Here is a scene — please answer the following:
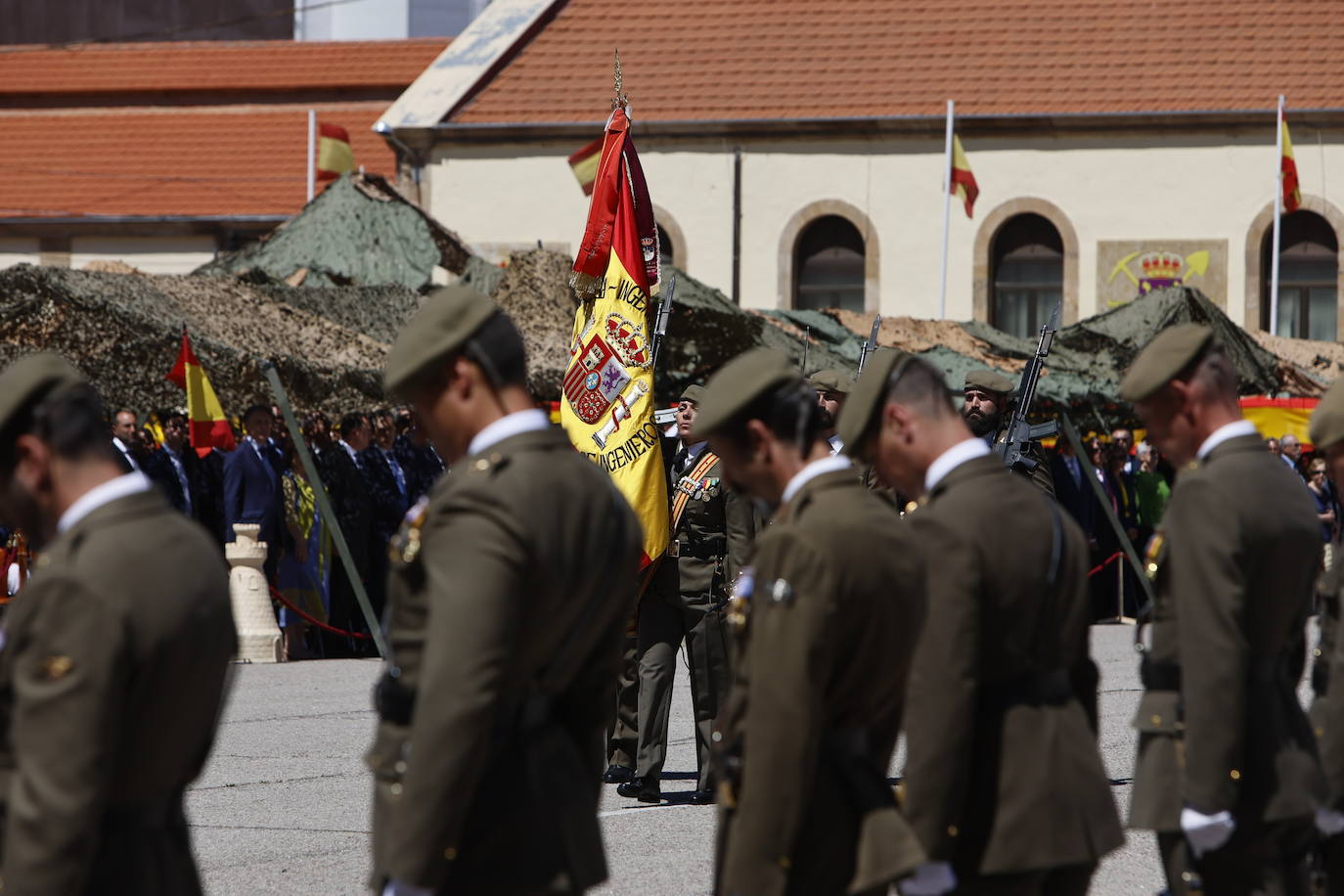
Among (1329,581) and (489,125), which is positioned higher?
(489,125)

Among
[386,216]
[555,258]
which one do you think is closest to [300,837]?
[555,258]

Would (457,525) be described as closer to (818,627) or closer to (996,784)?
(818,627)

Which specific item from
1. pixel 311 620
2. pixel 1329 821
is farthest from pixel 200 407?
pixel 1329 821

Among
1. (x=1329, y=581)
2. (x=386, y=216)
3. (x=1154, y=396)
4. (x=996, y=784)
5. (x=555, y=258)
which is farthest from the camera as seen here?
(x=386, y=216)

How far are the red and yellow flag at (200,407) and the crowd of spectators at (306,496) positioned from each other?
0.51ft

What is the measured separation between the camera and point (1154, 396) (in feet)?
15.5

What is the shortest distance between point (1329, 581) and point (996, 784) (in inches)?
57.9

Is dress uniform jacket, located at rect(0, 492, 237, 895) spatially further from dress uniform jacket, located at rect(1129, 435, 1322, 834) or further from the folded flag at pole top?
the folded flag at pole top

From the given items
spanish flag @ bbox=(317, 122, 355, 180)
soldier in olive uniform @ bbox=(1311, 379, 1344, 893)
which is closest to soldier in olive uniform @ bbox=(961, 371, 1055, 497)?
soldier in olive uniform @ bbox=(1311, 379, 1344, 893)

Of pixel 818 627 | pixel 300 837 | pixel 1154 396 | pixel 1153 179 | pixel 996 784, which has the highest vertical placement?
pixel 1153 179

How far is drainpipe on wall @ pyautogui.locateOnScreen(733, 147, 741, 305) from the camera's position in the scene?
37.3 meters

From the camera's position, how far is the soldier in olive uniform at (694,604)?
9.31 m

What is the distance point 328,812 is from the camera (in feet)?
28.7

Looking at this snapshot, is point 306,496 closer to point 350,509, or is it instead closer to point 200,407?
point 350,509
